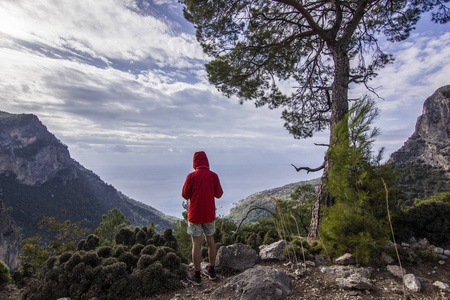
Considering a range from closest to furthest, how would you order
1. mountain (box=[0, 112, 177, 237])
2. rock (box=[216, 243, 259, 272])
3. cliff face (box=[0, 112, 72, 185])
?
rock (box=[216, 243, 259, 272]) → mountain (box=[0, 112, 177, 237]) → cliff face (box=[0, 112, 72, 185])

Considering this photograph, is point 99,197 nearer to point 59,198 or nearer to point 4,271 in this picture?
point 59,198

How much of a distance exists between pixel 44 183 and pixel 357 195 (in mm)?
124853

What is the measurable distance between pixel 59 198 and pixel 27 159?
25.4m

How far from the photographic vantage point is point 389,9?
22.6 feet

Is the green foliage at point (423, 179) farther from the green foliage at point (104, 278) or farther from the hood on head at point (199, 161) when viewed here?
the green foliage at point (104, 278)

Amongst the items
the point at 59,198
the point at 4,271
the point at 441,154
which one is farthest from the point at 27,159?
the point at 441,154

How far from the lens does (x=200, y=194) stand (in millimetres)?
3932

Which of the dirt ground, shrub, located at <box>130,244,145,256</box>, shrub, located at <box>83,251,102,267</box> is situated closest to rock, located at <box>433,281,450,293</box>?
the dirt ground

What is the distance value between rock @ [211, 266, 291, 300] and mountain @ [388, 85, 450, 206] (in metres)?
47.5

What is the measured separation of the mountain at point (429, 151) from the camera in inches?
1828

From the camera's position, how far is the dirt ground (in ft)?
9.85

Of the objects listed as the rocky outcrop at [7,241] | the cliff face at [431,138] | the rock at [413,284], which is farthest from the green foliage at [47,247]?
the cliff face at [431,138]

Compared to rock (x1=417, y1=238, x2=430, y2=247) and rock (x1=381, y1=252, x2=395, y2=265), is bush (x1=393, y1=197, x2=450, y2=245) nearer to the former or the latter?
rock (x1=417, y1=238, x2=430, y2=247)

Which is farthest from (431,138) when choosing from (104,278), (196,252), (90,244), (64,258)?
(64,258)
